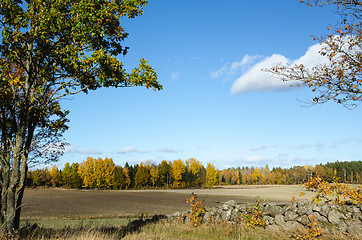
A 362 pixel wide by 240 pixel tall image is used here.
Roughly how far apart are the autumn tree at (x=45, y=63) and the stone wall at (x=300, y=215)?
10.1 meters

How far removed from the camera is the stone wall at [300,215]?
13070 mm

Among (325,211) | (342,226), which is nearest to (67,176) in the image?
(325,211)

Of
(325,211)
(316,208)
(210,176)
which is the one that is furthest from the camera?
(210,176)

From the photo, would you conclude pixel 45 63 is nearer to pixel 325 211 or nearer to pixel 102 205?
pixel 325 211

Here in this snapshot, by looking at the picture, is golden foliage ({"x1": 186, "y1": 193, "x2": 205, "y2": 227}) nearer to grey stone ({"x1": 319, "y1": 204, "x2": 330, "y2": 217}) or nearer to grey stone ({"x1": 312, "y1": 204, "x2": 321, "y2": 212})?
grey stone ({"x1": 312, "y1": 204, "x2": 321, "y2": 212})

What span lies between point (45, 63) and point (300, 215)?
14766 mm

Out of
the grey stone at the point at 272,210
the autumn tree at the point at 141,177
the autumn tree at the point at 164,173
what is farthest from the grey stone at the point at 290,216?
the autumn tree at the point at 164,173

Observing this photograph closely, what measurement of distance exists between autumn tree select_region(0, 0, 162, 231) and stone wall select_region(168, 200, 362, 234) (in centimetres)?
1008

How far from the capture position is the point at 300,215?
1424cm

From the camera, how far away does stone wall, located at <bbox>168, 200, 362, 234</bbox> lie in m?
13.1

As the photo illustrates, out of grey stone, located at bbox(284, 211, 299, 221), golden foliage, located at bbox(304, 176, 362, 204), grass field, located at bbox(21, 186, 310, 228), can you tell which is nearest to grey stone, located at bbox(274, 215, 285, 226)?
grey stone, located at bbox(284, 211, 299, 221)

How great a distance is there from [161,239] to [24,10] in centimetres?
1064

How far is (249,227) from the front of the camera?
14344mm

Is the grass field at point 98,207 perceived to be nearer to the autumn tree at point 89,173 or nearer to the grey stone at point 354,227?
the grey stone at point 354,227
